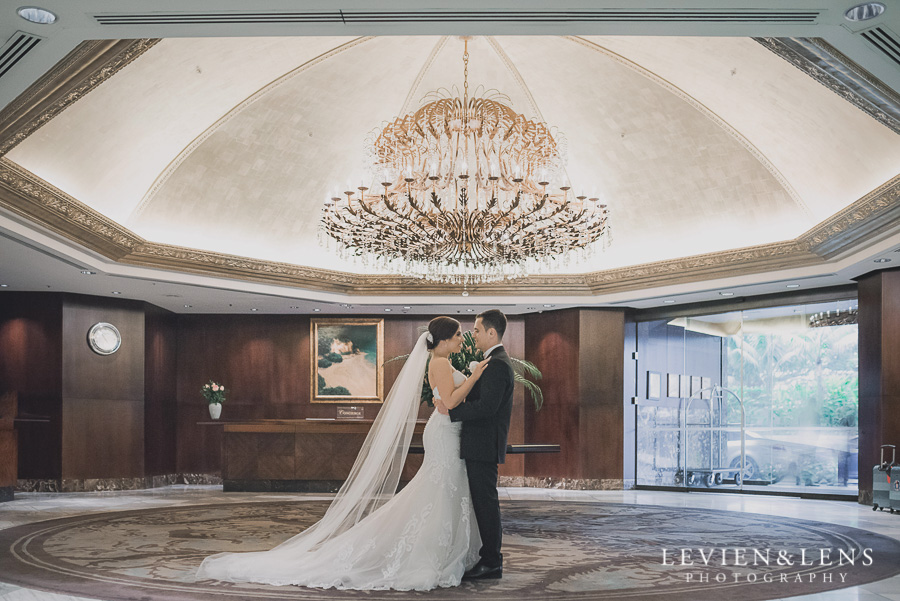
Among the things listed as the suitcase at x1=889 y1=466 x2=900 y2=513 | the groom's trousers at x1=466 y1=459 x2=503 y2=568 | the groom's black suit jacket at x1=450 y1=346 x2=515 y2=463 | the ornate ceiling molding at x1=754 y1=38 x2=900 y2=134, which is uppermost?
the ornate ceiling molding at x1=754 y1=38 x2=900 y2=134

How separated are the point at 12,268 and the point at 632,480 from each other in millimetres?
9850

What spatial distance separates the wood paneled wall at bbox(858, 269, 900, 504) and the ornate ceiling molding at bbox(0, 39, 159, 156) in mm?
9202

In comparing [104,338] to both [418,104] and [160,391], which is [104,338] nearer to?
[160,391]

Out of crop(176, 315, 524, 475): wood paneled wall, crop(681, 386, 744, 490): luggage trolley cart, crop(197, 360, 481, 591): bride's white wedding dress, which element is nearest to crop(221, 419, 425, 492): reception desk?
crop(176, 315, 524, 475): wood paneled wall

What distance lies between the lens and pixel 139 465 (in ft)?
44.2

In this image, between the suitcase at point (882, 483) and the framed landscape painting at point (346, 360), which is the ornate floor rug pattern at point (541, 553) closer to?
the suitcase at point (882, 483)

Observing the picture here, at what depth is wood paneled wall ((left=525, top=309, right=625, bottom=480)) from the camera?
45.4 feet

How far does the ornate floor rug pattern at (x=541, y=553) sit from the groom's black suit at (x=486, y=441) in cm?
32

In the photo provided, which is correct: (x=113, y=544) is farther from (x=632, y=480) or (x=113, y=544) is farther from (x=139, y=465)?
(x=632, y=480)

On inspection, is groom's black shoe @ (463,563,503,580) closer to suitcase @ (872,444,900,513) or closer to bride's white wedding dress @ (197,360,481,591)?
bride's white wedding dress @ (197,360,481,591)

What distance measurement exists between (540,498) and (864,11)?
9.01 metres

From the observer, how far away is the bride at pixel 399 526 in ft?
17.5

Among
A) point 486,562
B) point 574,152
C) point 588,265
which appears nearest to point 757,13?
point 486,562

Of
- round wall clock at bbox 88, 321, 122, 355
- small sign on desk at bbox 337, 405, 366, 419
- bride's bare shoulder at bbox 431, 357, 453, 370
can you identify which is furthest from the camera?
small sign on desk at bbox 337, 405, 366, 419
